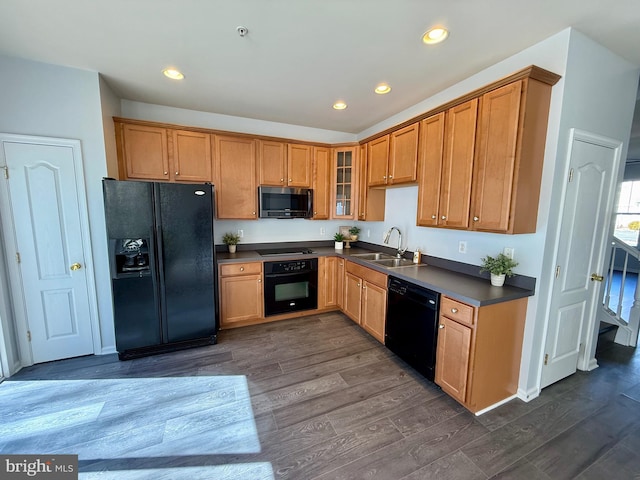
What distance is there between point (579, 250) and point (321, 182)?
2.86 meters

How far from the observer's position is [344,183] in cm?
381

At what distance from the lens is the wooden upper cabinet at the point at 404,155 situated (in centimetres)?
272

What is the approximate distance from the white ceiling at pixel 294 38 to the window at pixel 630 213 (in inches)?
251

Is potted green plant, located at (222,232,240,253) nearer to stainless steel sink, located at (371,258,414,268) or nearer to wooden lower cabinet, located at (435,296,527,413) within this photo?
stainless steel sink, located at (371,258,414,268)

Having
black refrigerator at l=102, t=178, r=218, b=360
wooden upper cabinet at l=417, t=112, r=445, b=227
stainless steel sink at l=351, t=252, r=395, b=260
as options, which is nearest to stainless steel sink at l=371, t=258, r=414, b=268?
stainless steel sink at l=351, t=252, r=395, b=260

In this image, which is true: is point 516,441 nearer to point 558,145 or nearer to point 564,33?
point 558,145

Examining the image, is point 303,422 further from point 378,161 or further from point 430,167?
point 378,161

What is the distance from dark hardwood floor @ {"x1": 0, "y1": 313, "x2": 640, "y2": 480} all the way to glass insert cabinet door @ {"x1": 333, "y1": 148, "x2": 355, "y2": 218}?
205 cm

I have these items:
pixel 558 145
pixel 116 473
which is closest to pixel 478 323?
pixel 558 145

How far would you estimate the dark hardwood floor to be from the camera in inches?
60.8

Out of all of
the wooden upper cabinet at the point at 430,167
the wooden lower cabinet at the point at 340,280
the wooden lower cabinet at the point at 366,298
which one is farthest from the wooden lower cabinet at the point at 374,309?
the wooden upper cabinet at the point at 430,167

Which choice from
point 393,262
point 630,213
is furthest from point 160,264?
point 630,213

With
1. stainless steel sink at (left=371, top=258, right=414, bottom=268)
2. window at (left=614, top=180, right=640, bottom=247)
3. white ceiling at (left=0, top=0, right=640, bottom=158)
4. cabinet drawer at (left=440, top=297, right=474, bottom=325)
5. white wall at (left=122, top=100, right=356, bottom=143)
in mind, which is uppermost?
white ceiling at (left=0, top=0, right=640, bottom=158)

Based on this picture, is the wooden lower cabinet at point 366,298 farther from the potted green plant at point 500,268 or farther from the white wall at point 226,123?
the white wall at point 226,123
